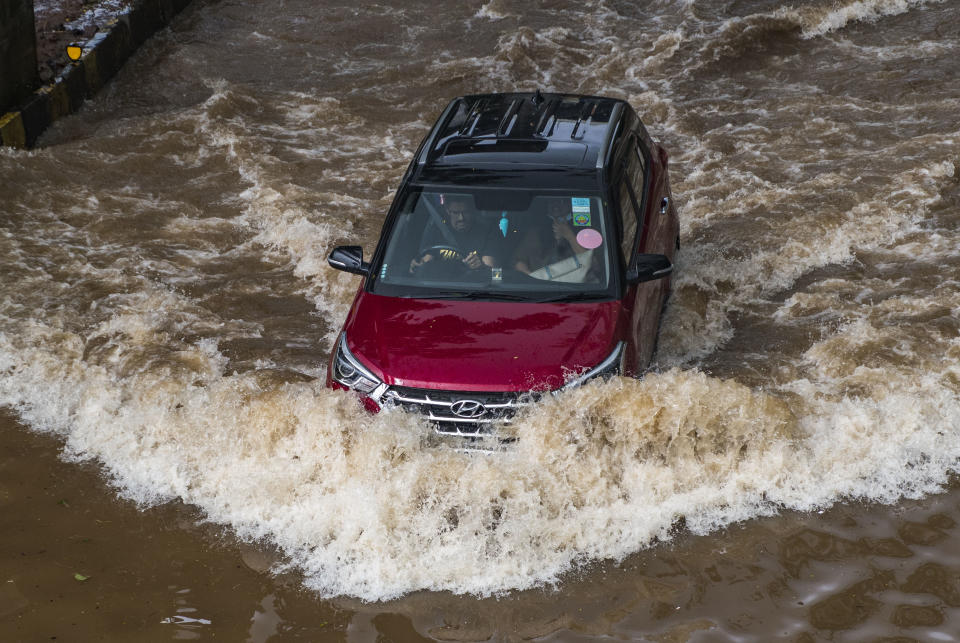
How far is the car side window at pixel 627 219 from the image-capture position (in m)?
6.68

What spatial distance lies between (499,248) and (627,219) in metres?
0.99

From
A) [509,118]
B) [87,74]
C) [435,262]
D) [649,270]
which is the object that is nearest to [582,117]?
[509,118]

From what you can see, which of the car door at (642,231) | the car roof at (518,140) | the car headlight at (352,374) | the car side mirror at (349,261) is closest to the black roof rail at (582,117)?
the car roof at (518,140)

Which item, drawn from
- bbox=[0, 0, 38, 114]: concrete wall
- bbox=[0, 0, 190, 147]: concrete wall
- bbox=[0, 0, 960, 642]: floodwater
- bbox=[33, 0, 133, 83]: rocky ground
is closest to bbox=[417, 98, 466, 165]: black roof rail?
bbox=[0, 0, 960, 642]: floodwater

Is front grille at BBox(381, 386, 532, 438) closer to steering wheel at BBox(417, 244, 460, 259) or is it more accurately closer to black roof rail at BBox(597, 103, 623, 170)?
steering wheel at BBox(417, 244, 460, 259)

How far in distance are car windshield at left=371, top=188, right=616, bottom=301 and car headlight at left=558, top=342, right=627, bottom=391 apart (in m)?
0.45

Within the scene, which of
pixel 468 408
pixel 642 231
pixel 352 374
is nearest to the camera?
pixel 468 408

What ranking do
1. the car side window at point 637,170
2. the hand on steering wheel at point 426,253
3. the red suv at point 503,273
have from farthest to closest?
the car side window at point 637,170, the hand on steering wheel at point 426,253, the red suv at point 503,273

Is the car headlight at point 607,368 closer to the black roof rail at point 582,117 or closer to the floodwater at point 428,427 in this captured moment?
the floodwater at point 428,427

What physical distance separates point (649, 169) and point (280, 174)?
5.61 meters

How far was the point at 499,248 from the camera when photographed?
6.50 metres

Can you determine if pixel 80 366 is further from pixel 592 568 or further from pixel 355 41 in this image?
pixel 355 41

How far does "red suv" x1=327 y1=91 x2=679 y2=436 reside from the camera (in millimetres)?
5734

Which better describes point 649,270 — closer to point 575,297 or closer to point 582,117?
point 575,297
